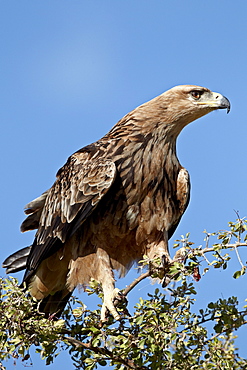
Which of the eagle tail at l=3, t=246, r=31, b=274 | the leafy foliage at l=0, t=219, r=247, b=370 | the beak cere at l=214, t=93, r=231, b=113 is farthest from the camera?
the eagle tail at l=3, t=246, r=31, b=274

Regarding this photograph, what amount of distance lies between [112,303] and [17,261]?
1.63m

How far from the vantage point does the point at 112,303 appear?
5324 millimetres

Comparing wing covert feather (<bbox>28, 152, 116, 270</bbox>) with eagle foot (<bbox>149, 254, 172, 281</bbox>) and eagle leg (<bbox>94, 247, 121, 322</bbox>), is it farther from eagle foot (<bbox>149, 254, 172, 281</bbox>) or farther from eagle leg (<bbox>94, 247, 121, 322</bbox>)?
eagle foot (<bbox>149, 254, 172, 281</bbox>)

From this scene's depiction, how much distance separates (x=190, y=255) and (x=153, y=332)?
0.58 metres

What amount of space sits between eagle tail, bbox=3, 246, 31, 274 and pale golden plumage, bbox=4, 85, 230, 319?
0.07 feet

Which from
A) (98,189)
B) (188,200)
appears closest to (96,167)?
(98,189)

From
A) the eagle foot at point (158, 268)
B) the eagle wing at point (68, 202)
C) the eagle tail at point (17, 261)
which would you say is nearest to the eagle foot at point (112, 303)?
the eagle foot at point (158, 268)

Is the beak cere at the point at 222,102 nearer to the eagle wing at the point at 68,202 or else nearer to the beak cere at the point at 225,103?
the beak cere at the point at 225,103

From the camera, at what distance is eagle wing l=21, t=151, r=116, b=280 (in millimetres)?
5832

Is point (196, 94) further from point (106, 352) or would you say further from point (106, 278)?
point (106, 352)

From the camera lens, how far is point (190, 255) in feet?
14.5

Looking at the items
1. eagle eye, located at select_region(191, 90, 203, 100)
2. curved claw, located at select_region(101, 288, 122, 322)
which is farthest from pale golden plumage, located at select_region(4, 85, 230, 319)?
curved claw, located at select_region(101, 288, 122, 322)

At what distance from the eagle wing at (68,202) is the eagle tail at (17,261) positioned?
0.13 meters

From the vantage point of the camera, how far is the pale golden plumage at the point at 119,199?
5879 millimetres
